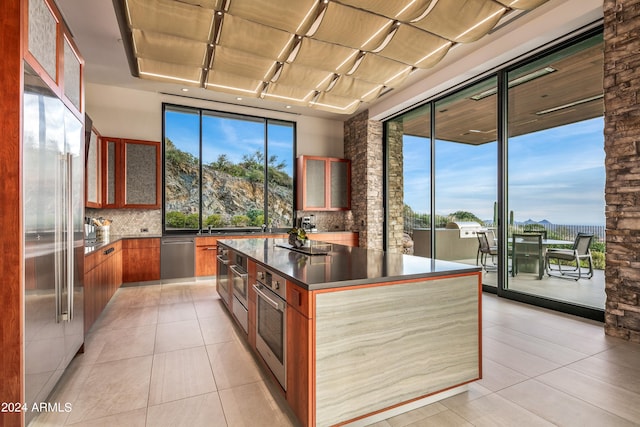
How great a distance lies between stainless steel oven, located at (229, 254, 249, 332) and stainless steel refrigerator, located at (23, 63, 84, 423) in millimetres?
1253

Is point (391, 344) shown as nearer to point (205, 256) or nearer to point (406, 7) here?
point (406, 7)

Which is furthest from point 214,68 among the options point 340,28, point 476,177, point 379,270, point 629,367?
point 629,367

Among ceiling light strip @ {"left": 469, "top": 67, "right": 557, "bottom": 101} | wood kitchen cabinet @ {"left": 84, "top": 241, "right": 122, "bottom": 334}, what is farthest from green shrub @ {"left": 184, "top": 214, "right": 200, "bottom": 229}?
ceiling light strip @ {"left": 469, "top": 67, "right": 557, "bottom": 101}

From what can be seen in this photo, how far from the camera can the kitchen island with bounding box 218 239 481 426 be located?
1636mm

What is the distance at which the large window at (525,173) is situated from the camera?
3.68 metres

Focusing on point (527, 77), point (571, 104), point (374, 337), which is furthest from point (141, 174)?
point (571, 104)

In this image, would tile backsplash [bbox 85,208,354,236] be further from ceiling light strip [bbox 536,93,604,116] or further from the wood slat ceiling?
ceiling light strip [bbox 536,93,604,116]

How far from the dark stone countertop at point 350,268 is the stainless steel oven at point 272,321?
109 millimetres

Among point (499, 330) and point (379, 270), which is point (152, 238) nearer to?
point (379, 270)

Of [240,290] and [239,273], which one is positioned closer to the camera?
[239,273]

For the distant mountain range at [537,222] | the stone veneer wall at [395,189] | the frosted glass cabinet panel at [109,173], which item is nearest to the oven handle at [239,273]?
the frosted glass cabinet panel at [109,173]

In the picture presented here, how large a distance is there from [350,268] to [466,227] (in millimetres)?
3888

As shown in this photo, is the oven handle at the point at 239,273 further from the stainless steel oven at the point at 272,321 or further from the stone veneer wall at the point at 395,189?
the stone veneer wall at the point at 395,189

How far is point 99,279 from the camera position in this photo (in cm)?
361
